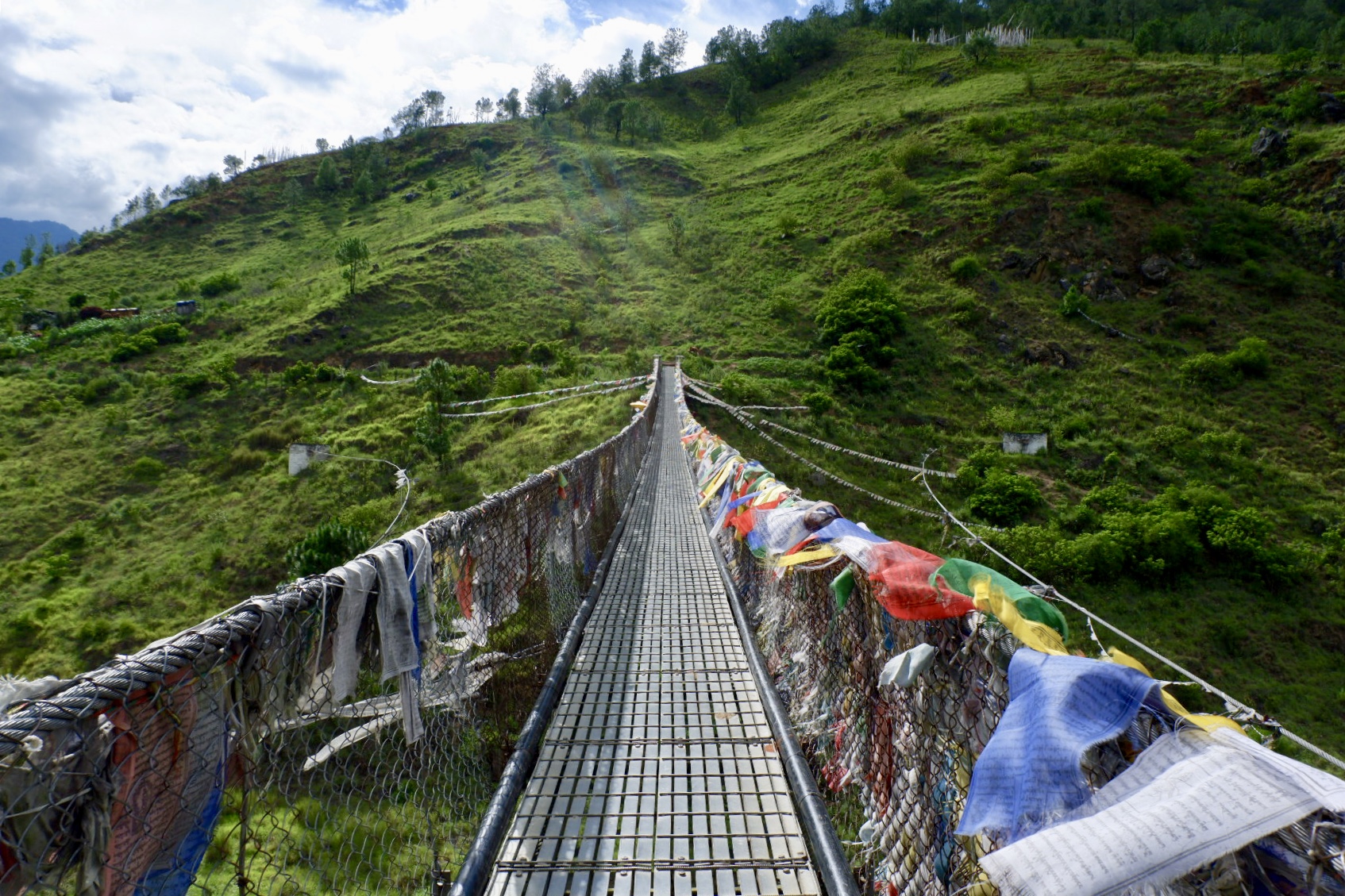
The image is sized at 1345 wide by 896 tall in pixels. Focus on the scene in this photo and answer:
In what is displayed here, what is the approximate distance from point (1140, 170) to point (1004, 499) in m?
31.3

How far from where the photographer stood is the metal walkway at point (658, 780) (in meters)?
2.44

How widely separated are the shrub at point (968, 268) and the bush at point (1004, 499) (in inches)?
736

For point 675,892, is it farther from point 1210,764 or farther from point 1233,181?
point 1233,181

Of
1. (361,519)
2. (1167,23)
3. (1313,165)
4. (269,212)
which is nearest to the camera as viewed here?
(361,519)

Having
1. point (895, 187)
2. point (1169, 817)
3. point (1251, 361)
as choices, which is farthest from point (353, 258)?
point (1251, 361)

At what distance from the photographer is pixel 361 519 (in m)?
19.3

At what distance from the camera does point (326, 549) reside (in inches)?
631

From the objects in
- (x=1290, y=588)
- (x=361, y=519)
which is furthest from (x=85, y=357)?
(x=1290, y=588)

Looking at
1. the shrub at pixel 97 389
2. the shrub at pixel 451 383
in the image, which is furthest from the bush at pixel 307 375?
the shrub at pixel 97 389

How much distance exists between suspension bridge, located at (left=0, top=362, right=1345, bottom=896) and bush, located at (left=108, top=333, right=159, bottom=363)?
140ft

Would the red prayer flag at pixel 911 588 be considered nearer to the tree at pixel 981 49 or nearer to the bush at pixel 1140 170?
the bush at pixel 1140 170

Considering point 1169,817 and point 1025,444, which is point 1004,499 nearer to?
point 1025,444

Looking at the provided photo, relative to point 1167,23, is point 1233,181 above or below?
below

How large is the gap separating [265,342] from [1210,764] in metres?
41.7
